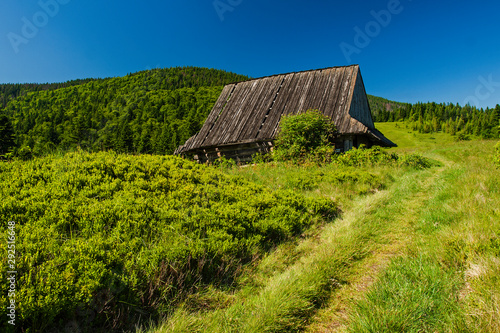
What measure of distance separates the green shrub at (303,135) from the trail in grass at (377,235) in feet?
19.0

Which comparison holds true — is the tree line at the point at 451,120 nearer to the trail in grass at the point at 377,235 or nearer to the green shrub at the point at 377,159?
the green shrub at the point at 377,159

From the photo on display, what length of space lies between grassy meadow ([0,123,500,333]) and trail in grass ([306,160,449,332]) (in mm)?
21

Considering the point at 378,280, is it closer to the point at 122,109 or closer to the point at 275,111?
the point at 275,111

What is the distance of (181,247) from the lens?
3.12m

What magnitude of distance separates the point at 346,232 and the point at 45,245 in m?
4.21

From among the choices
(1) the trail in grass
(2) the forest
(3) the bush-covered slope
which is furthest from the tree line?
(3) the bush-covered slope

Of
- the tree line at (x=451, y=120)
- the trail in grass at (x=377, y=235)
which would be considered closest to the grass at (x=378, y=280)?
the trail in grass at (x=377, y=235)

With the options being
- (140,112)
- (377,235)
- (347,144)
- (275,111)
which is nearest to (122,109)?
(140,112)

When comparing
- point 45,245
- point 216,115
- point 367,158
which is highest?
point 216,115

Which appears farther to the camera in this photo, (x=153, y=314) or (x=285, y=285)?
(x=285, y=285)

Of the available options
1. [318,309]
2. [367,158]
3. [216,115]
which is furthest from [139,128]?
[318,309]

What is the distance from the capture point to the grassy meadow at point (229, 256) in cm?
222

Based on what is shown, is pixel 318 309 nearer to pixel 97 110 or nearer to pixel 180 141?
pixel 180 141

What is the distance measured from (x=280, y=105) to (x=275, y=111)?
0.69 m
